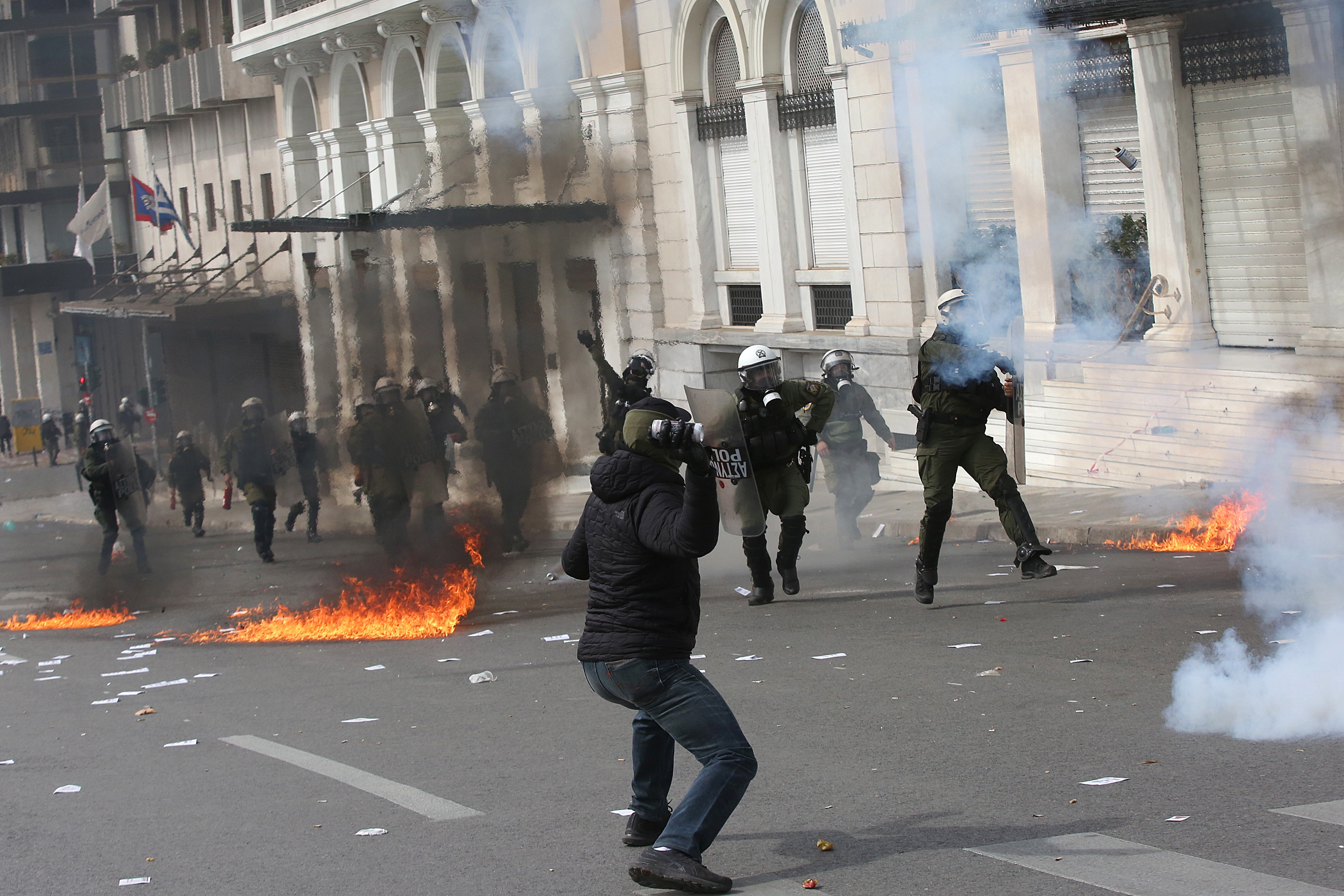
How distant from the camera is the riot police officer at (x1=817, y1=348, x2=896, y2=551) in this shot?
473 inches

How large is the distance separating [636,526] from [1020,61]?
1072 cm

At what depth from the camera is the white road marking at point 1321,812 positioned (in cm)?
447

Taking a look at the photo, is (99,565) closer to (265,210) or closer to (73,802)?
(73,802)

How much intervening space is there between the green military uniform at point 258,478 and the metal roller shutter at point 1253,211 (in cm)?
939

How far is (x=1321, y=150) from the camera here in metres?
11.5

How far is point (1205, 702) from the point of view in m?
5.89

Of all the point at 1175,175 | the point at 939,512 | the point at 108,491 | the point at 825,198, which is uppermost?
the point at 825,198

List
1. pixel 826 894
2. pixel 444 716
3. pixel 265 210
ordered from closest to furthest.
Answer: pixel 826 894, pixel 444 716, pixel 265 210

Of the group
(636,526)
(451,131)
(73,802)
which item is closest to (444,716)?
(73,802)

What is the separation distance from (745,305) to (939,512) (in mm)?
11099

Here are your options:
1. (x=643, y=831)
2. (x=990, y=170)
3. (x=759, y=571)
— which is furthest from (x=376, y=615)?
(x=990, y=170)

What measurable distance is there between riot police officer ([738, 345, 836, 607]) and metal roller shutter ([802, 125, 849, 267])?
8169 mm

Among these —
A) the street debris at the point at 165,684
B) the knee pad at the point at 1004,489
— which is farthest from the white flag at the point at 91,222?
the knee pad at the point at 1004,489

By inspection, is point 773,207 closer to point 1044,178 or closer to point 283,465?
point 1044,178
